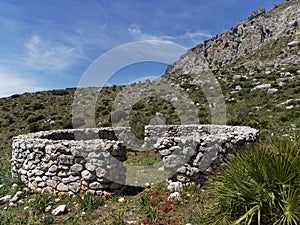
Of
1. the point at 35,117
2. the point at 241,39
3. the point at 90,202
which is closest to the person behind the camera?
the point at 90,202

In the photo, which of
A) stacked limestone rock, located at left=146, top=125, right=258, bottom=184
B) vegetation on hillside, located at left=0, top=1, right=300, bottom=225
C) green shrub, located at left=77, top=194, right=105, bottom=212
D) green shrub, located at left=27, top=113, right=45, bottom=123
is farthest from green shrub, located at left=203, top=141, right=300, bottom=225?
green shrub, located at left=27, top=113, right=45, bottom=123

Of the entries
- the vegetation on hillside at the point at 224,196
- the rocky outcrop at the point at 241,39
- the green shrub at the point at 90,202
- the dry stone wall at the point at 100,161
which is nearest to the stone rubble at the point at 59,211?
the vegetation on hillside at the point at 224,196

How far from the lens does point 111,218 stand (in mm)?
5895

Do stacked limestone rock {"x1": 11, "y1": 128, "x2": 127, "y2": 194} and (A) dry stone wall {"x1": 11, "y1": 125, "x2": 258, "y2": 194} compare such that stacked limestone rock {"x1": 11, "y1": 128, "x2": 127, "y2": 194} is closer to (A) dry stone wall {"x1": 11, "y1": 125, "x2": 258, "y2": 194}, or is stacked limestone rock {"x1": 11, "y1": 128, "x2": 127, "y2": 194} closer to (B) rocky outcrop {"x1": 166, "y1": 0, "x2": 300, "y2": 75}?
(A) dry stone wall {"x1": 11, "y1": 125, "x2": 258, "y2": 194}

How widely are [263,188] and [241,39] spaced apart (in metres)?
55.3

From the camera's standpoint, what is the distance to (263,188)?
3.46m

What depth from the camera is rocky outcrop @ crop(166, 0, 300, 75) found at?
4694 cm

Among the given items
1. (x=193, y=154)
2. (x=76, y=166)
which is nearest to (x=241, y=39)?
Answer: (x=193, y=154)

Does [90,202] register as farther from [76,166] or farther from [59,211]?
[76,166]

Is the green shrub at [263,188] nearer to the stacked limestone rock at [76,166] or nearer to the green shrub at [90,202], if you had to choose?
the green shrub at [90,202]

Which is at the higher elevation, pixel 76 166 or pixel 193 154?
pixel 193 154

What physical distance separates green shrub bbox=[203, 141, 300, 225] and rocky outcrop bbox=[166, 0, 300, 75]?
39765 millimetres

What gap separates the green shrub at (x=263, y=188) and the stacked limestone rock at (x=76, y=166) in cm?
407

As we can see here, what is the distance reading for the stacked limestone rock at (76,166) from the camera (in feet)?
24.0
